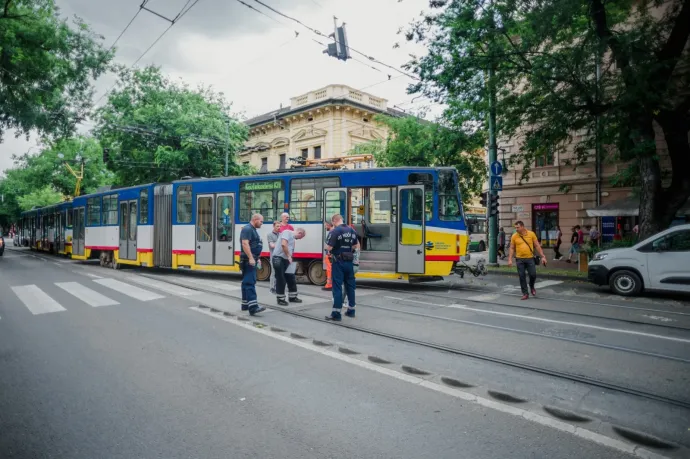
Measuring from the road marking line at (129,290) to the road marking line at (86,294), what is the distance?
21.6 inches

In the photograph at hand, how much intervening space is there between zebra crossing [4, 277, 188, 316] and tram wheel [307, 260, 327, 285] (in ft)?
11.2

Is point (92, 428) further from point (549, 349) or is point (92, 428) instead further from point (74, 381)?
point (549, 349)

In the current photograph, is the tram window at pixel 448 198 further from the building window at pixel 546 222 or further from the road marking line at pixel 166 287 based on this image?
the building window at pixel 546 222

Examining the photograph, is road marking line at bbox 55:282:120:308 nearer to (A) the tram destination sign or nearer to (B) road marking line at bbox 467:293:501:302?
(A) the tram destination sign

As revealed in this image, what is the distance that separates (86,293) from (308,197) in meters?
6.21

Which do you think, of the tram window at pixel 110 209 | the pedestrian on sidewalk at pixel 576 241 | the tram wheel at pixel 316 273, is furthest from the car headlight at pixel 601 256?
the tram window at pixel 110 209

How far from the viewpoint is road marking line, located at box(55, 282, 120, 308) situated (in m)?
9.02

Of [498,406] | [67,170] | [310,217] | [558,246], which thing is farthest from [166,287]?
[67,170]

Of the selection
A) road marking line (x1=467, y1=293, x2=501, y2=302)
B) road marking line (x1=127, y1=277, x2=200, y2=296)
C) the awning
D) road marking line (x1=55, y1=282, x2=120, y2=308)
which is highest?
the awning

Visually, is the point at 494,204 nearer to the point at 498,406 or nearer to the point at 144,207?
the point at 144,207

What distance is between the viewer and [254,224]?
847 cm

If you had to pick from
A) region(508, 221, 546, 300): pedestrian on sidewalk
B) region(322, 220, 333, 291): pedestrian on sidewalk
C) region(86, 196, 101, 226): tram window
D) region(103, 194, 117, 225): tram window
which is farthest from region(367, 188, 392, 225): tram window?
region(86, 196, 101, 226): tram window

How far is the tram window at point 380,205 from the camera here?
39.7ft

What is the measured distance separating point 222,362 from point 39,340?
3.04 metres
